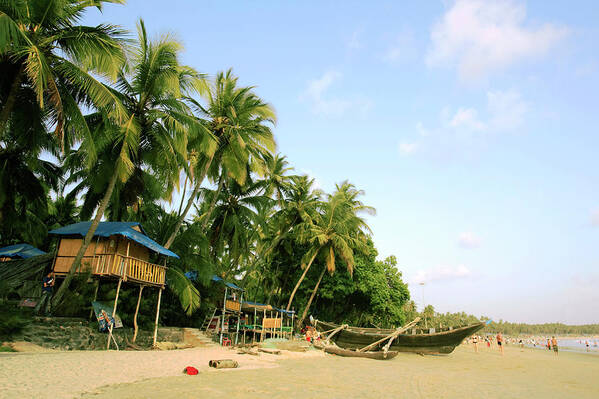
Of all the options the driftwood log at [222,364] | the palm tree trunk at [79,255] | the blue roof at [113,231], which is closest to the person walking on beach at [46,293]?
the palm tree trunk at [79,255]

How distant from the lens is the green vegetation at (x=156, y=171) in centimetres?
955

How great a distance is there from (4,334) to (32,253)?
30.7 ft

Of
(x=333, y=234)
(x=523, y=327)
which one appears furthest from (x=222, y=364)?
(x=523, y=327)

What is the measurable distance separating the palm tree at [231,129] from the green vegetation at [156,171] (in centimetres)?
6

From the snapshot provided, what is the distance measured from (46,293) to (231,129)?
950 cm

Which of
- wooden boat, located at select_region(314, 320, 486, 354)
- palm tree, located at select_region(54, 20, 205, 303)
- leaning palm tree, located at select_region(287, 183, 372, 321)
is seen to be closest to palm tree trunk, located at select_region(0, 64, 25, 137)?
palm tree, located at select_region(54, 20, 205, 303)

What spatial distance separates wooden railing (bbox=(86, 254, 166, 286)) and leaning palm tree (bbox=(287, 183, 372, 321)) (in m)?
12.3

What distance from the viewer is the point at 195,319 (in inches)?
751

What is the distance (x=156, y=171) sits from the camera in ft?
48.5

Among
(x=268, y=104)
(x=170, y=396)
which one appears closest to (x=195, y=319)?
(x=268, y=104)

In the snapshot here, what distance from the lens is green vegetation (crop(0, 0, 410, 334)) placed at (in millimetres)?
9555

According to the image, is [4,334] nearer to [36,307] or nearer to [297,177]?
[36,307]

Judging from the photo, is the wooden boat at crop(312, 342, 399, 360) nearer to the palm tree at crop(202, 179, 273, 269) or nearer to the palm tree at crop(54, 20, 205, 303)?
the palm tree at crop(202, 179, 273, 269)

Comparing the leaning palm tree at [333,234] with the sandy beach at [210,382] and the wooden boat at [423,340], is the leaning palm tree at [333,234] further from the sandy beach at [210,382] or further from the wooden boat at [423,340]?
the sandy beach at [210,382]
